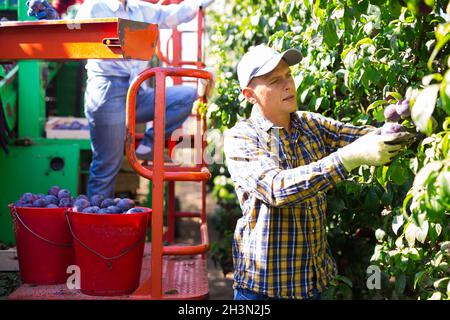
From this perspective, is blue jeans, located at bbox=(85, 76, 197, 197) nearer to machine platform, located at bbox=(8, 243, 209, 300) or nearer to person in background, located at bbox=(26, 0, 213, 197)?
person in background, located at bbox=(26, 0, 213, 197)

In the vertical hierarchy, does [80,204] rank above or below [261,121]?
below

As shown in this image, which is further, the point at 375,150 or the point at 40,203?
the point at 40,203

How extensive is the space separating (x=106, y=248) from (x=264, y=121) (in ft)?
3.88

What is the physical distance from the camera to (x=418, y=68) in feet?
10.7

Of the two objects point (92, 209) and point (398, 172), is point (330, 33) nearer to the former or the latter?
point (398, 172)

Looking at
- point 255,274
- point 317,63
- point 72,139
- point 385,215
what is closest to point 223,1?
point 72,139

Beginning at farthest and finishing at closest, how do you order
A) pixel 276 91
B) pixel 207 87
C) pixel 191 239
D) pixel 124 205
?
pixel 191 239
pixel 207 87
pixel 124 205
pixel 276 91

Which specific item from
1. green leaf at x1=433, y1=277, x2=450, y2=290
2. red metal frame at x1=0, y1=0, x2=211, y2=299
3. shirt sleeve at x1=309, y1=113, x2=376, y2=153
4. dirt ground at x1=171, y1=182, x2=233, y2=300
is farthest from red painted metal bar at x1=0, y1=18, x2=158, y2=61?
dirt ground at x1=171, y1=182, x2=233, y2=300

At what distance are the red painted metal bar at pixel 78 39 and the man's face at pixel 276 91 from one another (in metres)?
0.72

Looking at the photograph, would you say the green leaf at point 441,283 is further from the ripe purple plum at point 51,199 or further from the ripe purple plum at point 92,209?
the ripe purple plum at point 51,199

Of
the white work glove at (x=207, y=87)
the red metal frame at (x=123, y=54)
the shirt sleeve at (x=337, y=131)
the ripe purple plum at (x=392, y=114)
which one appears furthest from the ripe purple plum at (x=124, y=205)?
the ripe purple plum at (x=392, y=114)

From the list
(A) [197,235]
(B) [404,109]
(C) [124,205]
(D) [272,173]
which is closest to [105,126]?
(C) [124,205]

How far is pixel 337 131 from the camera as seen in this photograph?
3189 mm
